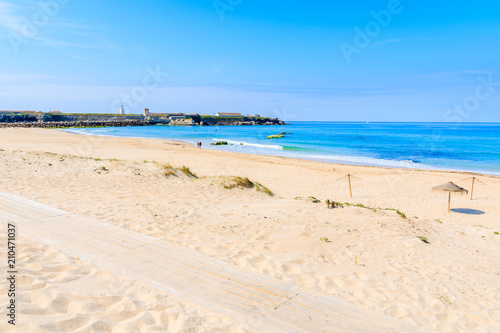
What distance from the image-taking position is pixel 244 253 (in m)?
5.66

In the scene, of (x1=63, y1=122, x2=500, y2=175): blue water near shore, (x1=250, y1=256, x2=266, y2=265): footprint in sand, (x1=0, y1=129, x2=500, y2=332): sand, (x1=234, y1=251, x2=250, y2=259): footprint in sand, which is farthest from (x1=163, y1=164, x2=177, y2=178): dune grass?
(x1=63, y1=122, x2=500, y2=175): blue water near shore

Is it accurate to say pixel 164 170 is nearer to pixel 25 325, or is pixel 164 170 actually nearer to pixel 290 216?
pixel 290 216

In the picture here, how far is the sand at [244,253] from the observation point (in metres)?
3.62

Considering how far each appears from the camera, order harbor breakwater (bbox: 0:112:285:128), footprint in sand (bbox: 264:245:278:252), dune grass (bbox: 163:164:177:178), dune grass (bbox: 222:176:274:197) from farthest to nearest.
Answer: harbor breakwater (bbox: 0:112:285:128)
dune grass (bbox: 163:164:177:178)
dune grass (bbox: 222:176:274:197)
footprint in sand (bbox: 264:245:278:252)

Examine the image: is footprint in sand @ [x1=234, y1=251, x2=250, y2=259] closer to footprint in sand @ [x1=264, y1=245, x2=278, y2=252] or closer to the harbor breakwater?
footprint in sand @ [x1=264, y1=245, x2=278, y2=252]

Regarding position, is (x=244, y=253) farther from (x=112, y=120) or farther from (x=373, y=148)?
(x=112, y=120)

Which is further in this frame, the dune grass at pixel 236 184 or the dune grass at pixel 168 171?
the dune grass at pixel 168 171

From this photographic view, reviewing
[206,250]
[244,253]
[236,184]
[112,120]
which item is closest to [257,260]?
[244,253]

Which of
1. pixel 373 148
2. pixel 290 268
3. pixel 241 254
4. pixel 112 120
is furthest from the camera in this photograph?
pixel 112 120

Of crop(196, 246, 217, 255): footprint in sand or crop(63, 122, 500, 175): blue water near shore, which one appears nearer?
crop(196, 246, 217, 255): footprint in sand

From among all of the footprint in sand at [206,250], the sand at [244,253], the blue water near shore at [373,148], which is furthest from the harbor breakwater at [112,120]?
the footprint in sand at [206,250]

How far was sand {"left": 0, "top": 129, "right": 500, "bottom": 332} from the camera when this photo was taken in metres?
3.62

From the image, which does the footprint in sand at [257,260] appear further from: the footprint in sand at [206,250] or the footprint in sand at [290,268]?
the footprint in sand at [206,250]

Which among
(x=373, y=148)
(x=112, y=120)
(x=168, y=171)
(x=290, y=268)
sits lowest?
(x=373, y=148)
